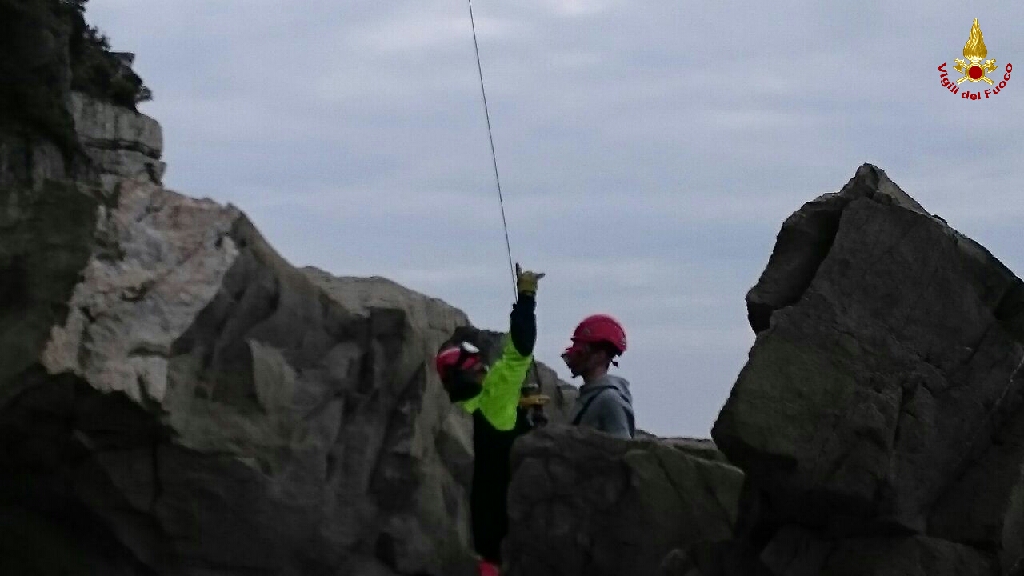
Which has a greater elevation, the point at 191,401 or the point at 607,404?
the point at 607,404

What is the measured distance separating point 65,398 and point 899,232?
6.63 m

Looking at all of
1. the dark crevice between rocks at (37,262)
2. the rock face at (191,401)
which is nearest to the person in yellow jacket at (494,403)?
the rock face at (191,401)

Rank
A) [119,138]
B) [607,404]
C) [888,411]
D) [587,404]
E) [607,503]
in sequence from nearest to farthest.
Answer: [888,411] → [607,404] → [587,404] → [607,503] → [119,138]

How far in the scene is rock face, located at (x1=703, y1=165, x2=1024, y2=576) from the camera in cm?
791

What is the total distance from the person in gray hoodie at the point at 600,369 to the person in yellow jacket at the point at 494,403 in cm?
49

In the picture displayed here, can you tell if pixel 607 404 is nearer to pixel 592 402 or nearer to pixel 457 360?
pixel 592 402

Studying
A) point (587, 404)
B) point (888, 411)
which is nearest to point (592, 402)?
point (587, 404)

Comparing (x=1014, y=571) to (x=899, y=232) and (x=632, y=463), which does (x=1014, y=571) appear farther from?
(x=632, y=463)

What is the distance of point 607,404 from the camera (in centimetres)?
912

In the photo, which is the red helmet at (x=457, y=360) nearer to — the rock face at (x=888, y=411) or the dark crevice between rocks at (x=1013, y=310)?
the rock face at (x=888, y=411)

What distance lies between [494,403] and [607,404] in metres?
0.95

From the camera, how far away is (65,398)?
34.1 feet

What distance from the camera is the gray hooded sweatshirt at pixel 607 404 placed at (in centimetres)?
906

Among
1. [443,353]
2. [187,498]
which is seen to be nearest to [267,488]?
[187,498]
